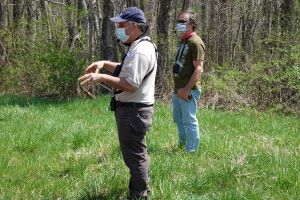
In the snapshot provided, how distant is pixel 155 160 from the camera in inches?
233

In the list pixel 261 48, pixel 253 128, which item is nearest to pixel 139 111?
pixel 253 128

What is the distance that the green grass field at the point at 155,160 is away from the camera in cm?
500

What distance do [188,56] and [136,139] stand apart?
2.22m

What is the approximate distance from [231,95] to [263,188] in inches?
336

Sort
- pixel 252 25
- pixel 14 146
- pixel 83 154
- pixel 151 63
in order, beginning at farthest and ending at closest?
pixel 252 25 < pixel 14 146 < pixel 83 154 < pixel 151 63

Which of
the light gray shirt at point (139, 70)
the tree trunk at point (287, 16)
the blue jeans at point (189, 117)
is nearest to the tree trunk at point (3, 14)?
the tree trunk at point (287, 16)

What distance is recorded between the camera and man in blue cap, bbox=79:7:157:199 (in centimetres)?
430

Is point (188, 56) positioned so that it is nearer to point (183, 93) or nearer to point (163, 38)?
point (183, 93)

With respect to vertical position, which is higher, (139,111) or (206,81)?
(139,111)

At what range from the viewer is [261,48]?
1531 cm

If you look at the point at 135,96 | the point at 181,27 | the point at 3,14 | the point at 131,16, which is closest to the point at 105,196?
the point at 135,96

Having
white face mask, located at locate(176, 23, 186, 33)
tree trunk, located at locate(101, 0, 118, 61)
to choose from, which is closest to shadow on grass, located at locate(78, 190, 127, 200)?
white face mask, located at locate(176, 23, 186, 33)

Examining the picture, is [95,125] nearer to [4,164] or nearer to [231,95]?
[4,164]

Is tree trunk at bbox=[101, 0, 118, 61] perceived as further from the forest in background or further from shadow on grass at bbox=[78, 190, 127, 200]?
shadow on grass at bbox=[78, 190, 127, 200]
